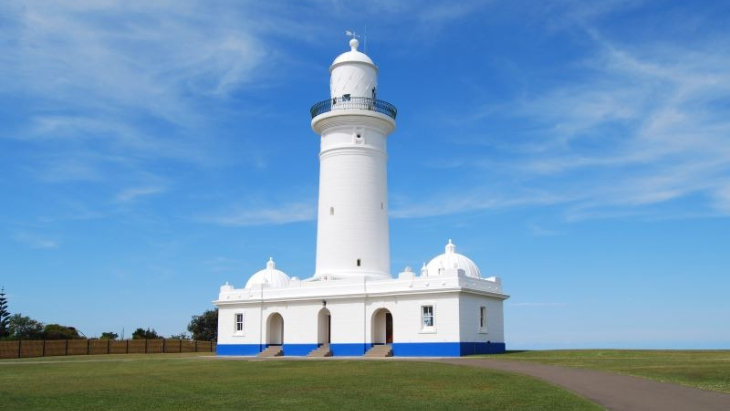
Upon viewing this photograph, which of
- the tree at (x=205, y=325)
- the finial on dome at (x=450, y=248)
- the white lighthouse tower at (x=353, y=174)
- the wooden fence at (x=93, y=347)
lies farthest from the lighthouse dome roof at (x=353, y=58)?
the tree at (x=205, y=325)

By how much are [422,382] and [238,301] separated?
76.5ft

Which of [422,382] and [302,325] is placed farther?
[302,325]

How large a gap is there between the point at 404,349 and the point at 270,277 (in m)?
11.4

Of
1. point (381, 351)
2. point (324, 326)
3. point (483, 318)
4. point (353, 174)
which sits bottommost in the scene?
point (381, 351)

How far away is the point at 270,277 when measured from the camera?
41281 millimetres

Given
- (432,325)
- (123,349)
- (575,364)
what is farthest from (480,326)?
(123,349)

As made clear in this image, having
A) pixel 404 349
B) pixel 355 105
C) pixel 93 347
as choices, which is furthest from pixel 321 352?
pixel 93 347

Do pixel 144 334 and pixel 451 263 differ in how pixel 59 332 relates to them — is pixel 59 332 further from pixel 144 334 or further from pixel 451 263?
pixel 451 263

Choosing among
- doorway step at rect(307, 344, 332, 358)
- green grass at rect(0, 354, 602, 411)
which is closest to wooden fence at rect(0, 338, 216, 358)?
doorway step at rect(307, 344, 332, 358)

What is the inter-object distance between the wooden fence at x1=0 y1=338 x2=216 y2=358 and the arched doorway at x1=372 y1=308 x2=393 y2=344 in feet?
70.0

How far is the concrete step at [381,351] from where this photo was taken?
33125 mm

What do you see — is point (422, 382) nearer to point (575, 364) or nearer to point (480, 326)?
point (575, 364)

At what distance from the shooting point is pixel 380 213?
125 feet

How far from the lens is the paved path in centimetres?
1261
